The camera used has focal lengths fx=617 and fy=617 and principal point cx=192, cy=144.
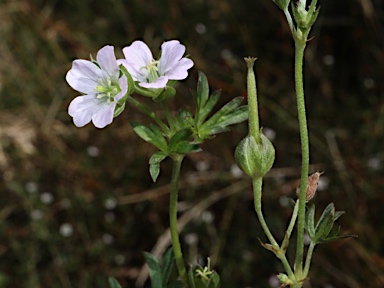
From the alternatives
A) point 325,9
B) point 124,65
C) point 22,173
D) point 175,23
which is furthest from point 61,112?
point 124,65

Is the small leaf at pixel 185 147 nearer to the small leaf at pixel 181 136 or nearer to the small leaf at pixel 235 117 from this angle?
the small leaf at pixel 181 136

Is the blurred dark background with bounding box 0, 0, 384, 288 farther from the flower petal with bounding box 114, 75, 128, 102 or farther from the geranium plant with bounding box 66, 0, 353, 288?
the flower petal with bounding box 114, 75, 128, 102

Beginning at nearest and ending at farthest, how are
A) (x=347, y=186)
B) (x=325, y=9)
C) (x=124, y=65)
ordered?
1. (x=124, y=65)
2. (x=347, y=186)
3. (x=325, y=9)

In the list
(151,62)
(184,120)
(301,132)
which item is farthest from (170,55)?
(301,132)

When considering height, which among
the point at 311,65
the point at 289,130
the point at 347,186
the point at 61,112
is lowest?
the point at 347,186

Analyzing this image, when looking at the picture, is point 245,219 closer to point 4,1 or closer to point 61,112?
point 61,112

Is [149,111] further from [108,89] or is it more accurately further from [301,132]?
[301,132]

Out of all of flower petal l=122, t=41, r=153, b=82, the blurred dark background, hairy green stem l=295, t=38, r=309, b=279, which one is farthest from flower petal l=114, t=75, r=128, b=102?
the blurred dark background
